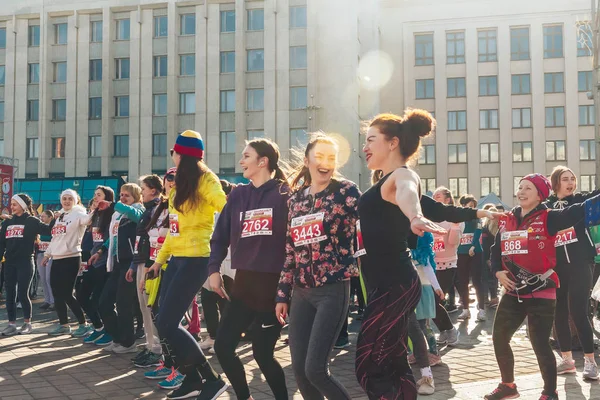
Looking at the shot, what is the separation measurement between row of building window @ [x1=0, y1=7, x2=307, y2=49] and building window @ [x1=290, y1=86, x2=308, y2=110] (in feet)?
13.7

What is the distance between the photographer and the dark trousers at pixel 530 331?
5484mm

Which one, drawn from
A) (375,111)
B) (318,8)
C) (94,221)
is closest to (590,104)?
(375,111)

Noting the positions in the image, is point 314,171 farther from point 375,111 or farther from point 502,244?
point 375,111

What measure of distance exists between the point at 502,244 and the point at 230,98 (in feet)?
138

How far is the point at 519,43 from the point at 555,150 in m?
8.77

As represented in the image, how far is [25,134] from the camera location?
4934cm

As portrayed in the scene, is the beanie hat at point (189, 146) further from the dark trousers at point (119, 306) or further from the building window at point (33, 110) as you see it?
the building window at point (33, 110)

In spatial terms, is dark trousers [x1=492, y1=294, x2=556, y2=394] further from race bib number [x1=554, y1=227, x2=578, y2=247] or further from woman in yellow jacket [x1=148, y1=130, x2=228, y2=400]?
woman in yellow jacket [x1=148, y1=130, x2=228, y2=400]

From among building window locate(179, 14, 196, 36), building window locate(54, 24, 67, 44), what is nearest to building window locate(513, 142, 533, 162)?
building window locate(179, 14, 196, 36)

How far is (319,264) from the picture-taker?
4.24m

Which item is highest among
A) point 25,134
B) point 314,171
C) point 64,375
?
point 25,134

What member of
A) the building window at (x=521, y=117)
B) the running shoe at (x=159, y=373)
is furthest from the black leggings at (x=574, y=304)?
the building window at (x=521, y=117)

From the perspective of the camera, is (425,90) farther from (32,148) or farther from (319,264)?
(319,264)

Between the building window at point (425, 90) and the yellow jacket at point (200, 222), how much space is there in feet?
167
